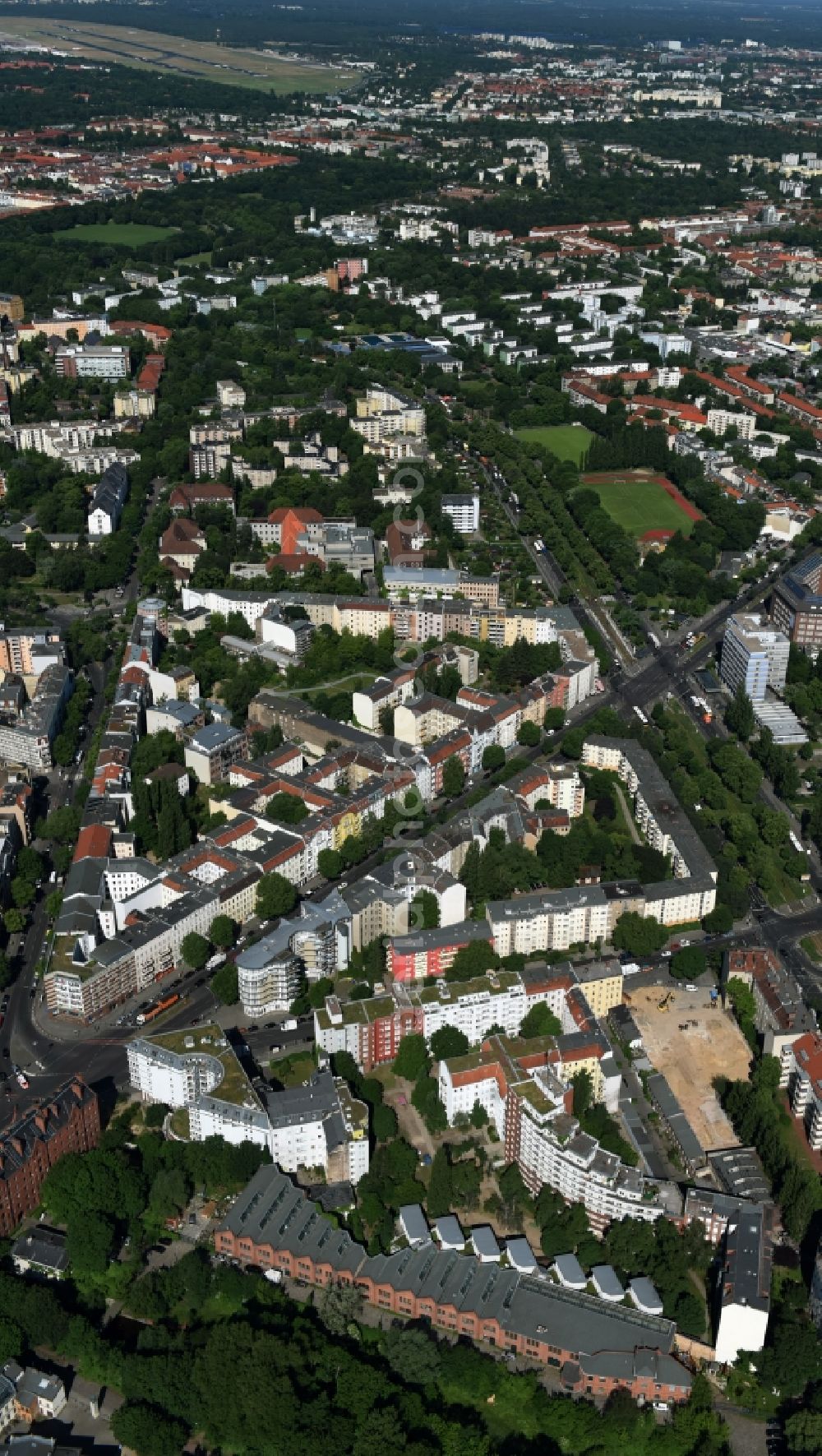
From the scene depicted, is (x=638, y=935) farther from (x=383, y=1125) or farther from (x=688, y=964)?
(x=383, y=1125)

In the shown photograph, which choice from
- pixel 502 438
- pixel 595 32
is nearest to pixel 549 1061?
pixel 502 438

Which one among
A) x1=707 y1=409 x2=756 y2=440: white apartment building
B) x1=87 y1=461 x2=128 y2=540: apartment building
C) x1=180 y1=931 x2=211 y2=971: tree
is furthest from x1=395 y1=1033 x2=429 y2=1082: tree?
x1=707 y1=409 x2=756 y2=440: white apartment building

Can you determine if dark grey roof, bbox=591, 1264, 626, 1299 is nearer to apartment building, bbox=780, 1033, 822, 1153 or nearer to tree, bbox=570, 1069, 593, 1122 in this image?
tree, bbox=570, 1069, 593, 1122

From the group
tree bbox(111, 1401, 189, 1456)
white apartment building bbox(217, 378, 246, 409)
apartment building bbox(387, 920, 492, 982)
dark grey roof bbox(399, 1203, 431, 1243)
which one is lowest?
tree bbox(111, 1401, 189, 1456)

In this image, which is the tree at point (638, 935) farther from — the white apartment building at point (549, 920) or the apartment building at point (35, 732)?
the apartment building at point (35, 732)

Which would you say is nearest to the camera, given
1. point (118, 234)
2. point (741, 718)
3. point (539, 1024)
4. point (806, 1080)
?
point (806, 1080)

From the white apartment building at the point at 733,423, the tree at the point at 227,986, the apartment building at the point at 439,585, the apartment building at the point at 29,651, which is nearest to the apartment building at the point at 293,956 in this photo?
the tree at the point at 227,986

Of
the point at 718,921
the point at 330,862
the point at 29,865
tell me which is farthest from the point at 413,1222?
the point at 29,865
